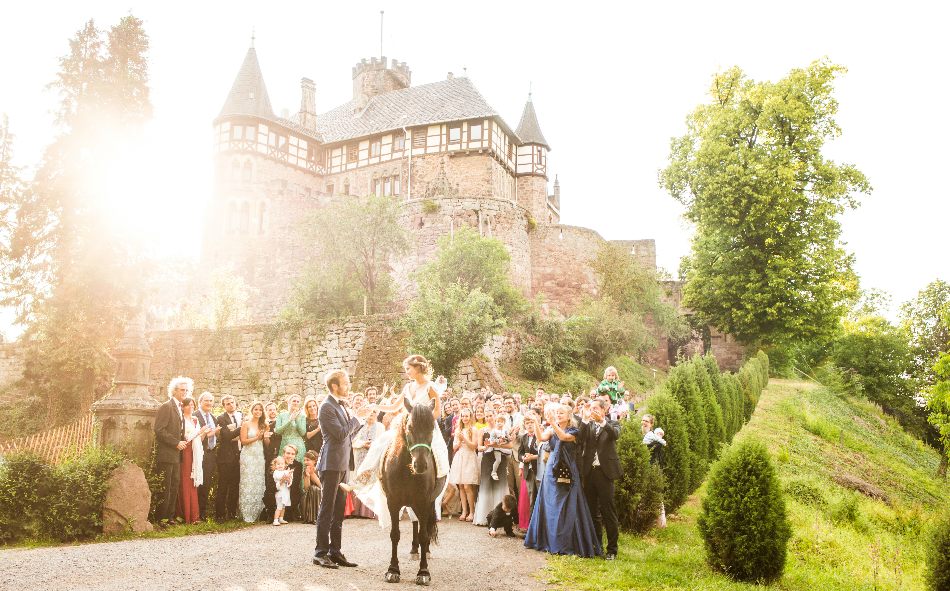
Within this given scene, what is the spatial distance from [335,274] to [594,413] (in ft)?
82.8

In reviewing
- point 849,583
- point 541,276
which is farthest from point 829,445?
point 541,276

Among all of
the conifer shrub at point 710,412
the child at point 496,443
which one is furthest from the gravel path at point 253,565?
the conifer shrub at point 710,412

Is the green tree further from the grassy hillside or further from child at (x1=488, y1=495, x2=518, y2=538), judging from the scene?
child at (x1=488, y1=495, x2=518, y2=538)

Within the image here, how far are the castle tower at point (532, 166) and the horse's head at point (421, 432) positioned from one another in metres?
43.7

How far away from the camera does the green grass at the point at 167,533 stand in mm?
8727

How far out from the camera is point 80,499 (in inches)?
356

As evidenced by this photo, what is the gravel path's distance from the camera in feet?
21.9

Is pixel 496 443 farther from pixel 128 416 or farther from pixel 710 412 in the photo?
pixel 710 412

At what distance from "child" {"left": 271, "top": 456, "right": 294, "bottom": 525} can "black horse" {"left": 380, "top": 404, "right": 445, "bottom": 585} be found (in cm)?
417

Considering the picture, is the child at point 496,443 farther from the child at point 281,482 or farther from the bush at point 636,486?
the child at point 281,482

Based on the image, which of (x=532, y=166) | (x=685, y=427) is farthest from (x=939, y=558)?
(x=532, y=166)

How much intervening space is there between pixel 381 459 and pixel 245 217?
40945mm

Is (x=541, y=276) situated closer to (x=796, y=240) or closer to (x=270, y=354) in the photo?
(x=796, y=240)

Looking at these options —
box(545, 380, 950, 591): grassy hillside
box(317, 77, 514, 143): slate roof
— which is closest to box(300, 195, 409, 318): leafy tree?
box(317, 77, 514, 143): slate roof
